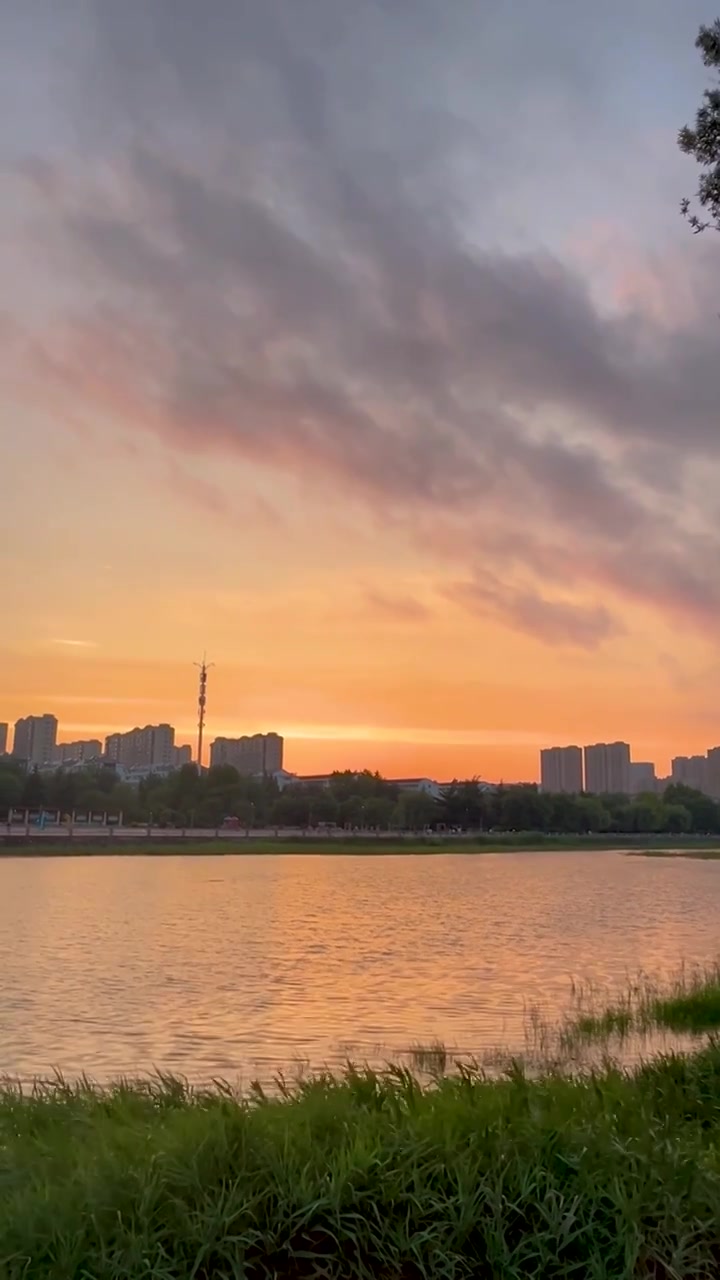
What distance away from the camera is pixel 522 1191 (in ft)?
23.0

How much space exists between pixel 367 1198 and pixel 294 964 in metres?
26.3

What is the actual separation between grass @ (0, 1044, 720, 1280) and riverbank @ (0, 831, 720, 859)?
110 meters

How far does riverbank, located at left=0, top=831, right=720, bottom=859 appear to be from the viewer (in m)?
117

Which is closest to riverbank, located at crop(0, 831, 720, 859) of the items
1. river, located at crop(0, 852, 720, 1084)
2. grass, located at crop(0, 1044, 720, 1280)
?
river, located at crop(0, 852, 720, 1084)

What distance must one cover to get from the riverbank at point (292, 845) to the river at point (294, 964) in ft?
142

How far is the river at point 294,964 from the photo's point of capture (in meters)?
19.1

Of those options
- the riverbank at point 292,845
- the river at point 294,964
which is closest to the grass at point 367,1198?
the river at point 294,964

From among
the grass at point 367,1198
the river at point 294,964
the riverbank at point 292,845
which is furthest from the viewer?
the riverbank at point 292,845

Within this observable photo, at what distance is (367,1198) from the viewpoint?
694cm

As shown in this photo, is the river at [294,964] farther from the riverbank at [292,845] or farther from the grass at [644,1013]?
the riverbank at [292,845]

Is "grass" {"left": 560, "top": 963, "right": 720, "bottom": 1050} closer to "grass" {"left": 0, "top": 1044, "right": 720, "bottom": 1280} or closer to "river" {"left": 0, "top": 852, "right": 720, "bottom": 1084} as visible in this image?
"river" {"left": 0, "top": 852, "right": 720, "bottom": 1084}

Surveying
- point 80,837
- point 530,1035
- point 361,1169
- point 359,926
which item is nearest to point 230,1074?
point 530,1035

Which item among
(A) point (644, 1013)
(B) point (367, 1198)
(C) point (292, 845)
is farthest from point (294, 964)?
(C) point (292, 845)

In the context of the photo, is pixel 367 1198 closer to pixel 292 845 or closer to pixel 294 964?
pixel 294 964
